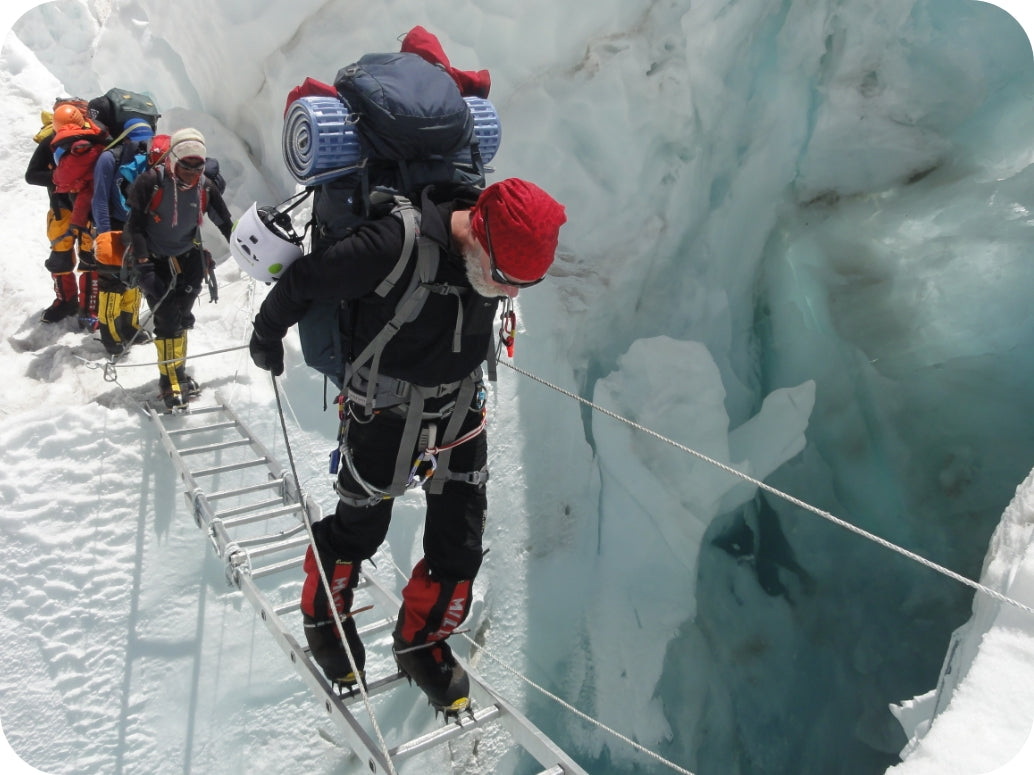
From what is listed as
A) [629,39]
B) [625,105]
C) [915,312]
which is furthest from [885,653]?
[629,39]

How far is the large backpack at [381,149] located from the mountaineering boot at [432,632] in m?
0.72

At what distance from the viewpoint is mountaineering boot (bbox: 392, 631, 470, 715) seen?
239cm

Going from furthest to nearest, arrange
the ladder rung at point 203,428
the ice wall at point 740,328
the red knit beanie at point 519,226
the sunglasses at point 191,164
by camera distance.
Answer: the ice wall at point 740,328
the ladder rung at point 203,428
the sunglasses at point 191,164
the red knit beanie at point 519,226

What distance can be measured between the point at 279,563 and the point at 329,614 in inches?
36.9

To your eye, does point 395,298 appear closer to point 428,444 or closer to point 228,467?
point 428,444

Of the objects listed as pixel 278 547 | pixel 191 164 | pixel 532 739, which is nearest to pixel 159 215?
pixel 191 164

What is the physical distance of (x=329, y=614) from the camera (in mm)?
2484

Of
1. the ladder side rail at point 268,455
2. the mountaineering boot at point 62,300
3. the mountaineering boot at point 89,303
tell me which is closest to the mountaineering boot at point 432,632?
the ladder side rail at point 268,455

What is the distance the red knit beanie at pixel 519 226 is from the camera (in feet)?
5.99

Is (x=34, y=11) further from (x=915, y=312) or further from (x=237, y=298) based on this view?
(x=915, y=312)

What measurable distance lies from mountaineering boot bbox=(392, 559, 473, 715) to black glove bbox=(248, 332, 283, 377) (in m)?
0.74

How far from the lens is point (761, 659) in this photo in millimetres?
4797

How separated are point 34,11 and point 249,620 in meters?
9.37

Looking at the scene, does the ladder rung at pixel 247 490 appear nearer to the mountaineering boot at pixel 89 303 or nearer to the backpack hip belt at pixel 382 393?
the backpack hip belt at pixel 382 393
